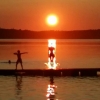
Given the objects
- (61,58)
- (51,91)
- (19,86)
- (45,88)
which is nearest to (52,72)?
(19,86)

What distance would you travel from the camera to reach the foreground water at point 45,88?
1984cm

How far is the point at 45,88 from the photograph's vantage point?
22.7 metres

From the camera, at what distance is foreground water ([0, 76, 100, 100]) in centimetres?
1984

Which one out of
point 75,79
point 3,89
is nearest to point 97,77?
point 75,79

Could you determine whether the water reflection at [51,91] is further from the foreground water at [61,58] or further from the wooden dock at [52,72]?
the foreground water at [61,58]

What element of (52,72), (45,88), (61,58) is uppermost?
(61,58)

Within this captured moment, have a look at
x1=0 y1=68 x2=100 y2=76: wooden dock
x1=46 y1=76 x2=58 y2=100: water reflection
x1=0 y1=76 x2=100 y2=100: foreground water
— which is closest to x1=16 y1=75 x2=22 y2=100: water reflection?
x1=0 y1=76 x2=100 y2=100: foreground water

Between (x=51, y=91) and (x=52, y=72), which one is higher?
(x=52, y=72)

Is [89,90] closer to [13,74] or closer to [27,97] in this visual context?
[27,97]

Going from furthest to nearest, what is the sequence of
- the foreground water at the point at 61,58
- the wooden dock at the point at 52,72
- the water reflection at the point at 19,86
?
1. the foreground water at the point at 61,58
2. the wooden dock at the point at 52,72
3. the water reflection at the point at 19,86

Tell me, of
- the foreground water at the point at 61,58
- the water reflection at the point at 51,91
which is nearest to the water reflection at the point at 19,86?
the water reflection at the point at 51,91

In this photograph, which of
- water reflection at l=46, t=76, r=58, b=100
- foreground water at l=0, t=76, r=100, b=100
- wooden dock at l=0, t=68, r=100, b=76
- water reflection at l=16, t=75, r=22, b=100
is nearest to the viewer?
water reflection at l=46, t=76, r=58, b=100

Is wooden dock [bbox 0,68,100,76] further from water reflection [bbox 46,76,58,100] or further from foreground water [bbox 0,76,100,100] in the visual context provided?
water reflection [bbox 46,76,58,100]

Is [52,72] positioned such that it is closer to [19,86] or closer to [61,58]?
[19,86]
